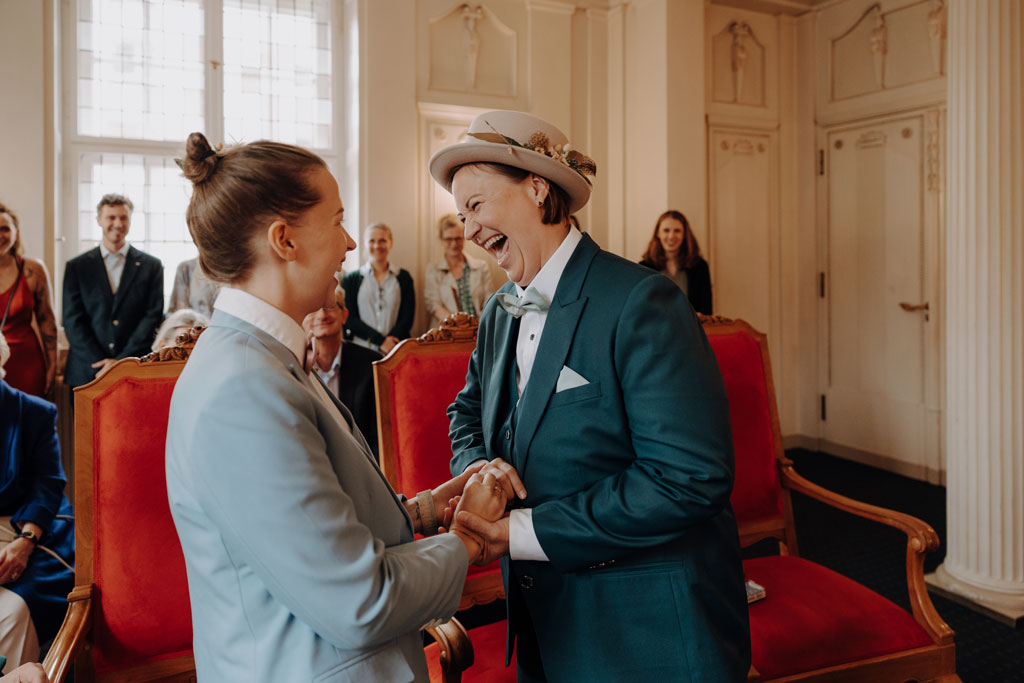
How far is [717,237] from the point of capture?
21.1ft

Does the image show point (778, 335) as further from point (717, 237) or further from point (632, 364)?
point (632, 364)

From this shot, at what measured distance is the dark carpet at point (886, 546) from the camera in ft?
9.41

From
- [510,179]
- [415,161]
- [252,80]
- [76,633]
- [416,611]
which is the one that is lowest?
[76,633]

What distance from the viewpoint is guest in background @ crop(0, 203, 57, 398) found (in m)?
4.02

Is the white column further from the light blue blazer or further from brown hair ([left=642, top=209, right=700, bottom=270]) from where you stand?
the light blue blazer

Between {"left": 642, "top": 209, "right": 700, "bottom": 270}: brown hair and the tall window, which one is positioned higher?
the tall window

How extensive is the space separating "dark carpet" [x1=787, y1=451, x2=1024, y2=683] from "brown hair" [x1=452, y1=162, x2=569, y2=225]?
241cm

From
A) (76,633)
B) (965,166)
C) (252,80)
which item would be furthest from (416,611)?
(252,80)

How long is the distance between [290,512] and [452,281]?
15.7 ft

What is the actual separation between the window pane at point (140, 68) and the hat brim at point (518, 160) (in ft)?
15.3

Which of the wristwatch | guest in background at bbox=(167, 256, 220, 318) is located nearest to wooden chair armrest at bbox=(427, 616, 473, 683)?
the wristwatch

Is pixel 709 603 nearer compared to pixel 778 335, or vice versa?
pixel 709 603

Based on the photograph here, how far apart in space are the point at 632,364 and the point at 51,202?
4.95 metres

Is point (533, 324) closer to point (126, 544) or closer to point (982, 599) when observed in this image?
point (126, 544)
